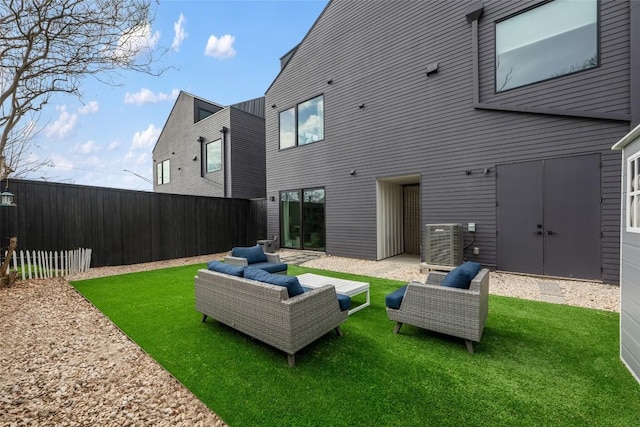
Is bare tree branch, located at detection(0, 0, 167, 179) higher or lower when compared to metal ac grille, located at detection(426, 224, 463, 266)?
higher

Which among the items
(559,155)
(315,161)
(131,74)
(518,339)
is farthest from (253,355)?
(315,161)

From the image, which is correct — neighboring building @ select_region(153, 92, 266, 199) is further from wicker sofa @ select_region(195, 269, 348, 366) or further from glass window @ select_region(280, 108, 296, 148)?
wicker sofa @ select_region(195, 269, 348, 366)

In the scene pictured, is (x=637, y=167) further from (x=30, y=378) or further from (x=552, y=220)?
(x=30, y=378)

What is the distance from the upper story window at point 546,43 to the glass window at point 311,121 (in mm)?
5105

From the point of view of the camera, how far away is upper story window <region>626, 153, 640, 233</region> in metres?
2.36

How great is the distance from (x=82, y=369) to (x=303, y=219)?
7603 millimetres

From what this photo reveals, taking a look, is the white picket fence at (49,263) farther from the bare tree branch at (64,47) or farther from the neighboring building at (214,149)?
the neighboring building at (214,149)


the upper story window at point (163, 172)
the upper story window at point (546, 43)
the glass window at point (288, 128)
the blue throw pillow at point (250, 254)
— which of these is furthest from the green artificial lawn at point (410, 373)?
the upper story window at point (163, 172)

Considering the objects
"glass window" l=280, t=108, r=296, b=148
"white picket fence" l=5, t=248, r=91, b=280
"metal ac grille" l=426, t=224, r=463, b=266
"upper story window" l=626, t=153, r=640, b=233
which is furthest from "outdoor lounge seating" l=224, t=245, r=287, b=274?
"glass window" l=280, t=108, r=296, b=148

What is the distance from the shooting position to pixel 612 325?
10.9ft

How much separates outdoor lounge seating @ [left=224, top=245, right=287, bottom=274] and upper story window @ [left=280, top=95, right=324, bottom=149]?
5.07m

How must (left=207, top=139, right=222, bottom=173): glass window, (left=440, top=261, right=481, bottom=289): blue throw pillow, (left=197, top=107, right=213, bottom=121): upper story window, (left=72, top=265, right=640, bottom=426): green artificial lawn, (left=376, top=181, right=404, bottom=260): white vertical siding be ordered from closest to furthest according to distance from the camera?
(left=72, top=265, right=640, bottom=426): green artificial lawn → (left=440, top=261, right=481, bottom=289): blue throw pillow → (left=376, top=181, right=404, bottom=260): white vertical siding → (left=207, top=139, right=222, bottom=173): glass window → (left=197, top=107, right=213, bottom=121): upper story window

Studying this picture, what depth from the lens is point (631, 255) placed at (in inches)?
94.9

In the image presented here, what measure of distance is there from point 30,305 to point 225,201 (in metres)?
6.63
